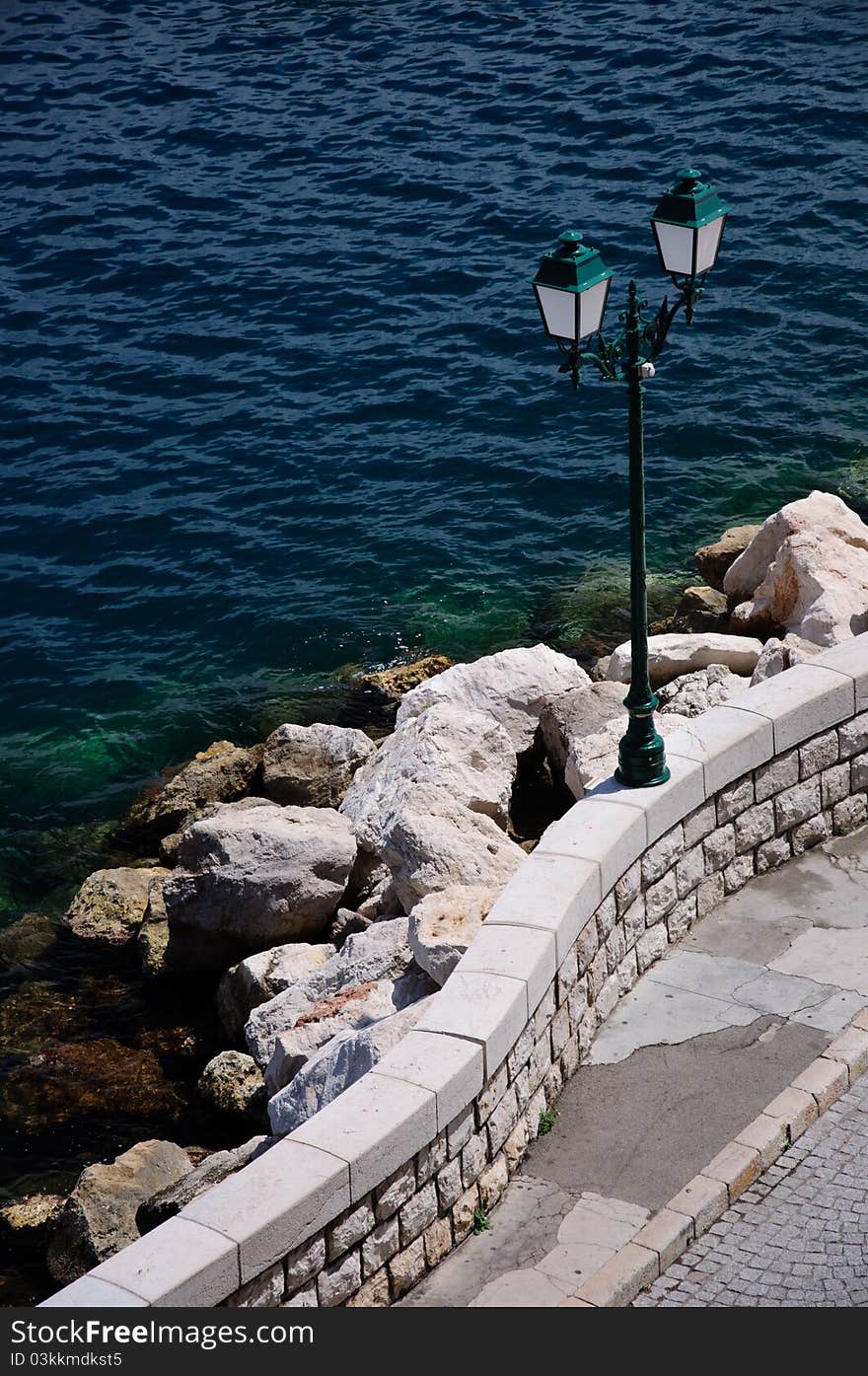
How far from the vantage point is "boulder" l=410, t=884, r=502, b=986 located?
8.56m

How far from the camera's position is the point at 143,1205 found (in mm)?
9203

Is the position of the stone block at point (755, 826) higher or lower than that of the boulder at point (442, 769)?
higher

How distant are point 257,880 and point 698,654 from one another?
13.1ft

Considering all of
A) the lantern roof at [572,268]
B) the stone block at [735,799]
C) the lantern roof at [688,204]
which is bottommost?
the stone block at [735,799]

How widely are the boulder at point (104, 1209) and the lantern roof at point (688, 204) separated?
616 centimetres

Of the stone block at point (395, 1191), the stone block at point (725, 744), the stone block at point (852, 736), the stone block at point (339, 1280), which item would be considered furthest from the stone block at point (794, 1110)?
the stone block at point (852, 736)

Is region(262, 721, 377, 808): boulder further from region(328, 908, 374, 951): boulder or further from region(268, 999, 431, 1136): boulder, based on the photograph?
region(268, 999, 431, 1136): boulder

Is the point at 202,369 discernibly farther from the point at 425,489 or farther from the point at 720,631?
the point at 720,631

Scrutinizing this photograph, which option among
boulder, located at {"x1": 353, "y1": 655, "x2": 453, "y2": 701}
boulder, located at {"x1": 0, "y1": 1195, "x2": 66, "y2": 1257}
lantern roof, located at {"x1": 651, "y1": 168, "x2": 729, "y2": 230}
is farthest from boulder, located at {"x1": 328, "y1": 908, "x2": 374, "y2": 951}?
lantern roof, located at {"x1": 651, "y1": 168, "x2": 729, "y2": 230}

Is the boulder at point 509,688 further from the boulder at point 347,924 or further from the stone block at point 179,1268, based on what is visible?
the stone block at point 179,1268

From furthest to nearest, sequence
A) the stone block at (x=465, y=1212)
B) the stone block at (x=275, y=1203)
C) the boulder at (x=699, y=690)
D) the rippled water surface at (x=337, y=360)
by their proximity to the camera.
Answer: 1. the rippled water surface at (x=337, y=360)
2. the boulder at (x=699, y=690)
3. the stone block at (x=465, y=1212)
4. the stone block at (x=275, y=1203)

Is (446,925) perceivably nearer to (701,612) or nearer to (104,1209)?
(104,1209)

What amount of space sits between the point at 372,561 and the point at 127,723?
3.54 m

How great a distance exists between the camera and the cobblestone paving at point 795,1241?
6754 mm
